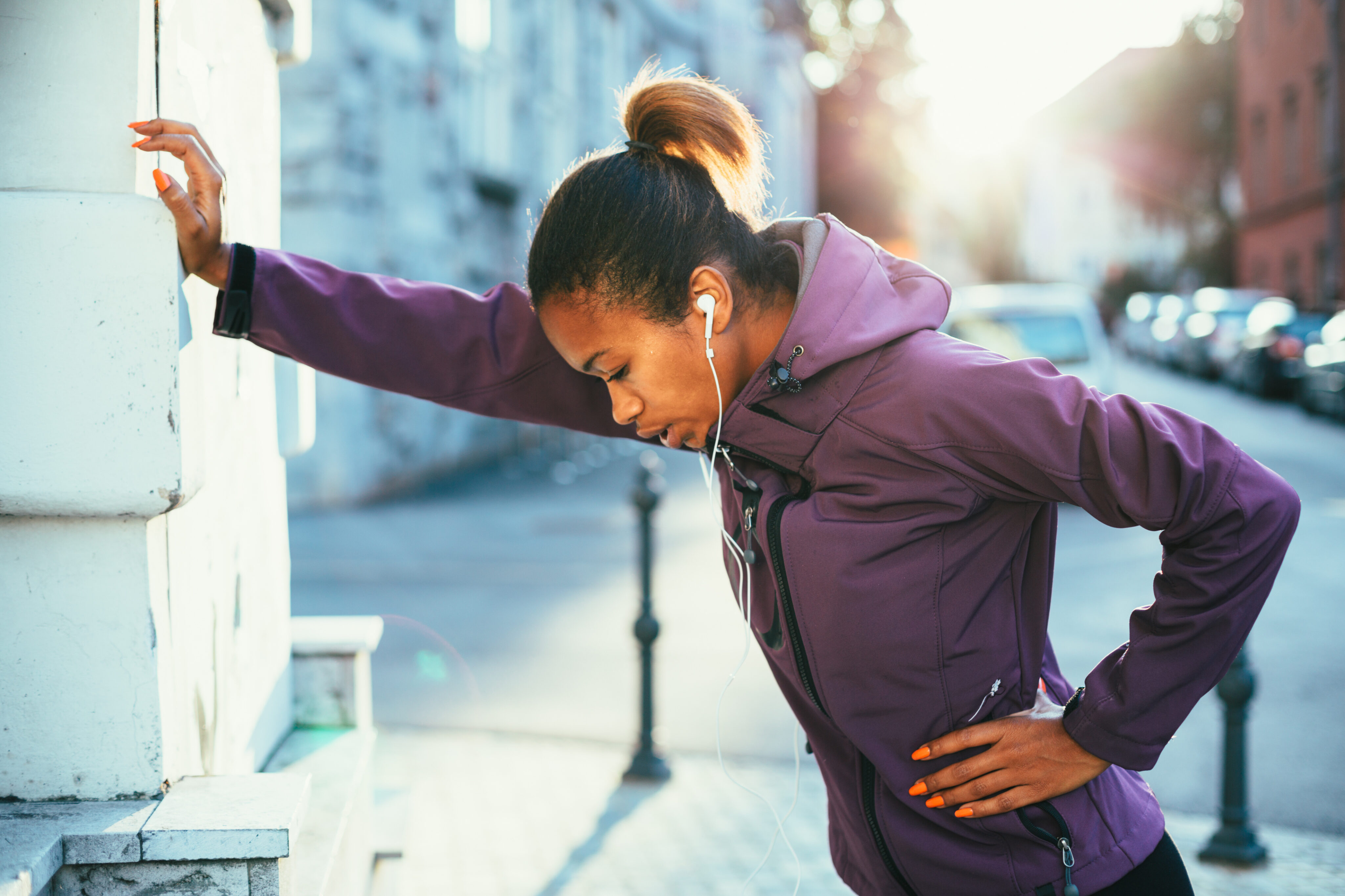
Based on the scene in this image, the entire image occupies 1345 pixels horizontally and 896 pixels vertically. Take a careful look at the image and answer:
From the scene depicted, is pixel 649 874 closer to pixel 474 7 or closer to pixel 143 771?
pixel 143 771

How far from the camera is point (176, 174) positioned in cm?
180

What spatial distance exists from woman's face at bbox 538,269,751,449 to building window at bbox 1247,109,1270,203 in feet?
113

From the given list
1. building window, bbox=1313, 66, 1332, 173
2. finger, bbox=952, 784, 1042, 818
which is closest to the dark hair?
finger, bbox=952, 784, 1042, 818

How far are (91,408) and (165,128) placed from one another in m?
0.43

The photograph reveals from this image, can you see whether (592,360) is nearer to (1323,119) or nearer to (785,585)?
(785,585)

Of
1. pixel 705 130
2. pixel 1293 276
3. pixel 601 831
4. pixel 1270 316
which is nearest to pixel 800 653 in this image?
pixel 705 130

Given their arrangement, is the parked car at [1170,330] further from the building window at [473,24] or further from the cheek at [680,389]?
the cheek at [680,389]

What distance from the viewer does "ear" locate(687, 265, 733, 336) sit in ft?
5.68

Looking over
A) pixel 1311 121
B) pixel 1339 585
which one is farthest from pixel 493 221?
pixel 1311 121

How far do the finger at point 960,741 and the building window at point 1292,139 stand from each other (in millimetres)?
31905

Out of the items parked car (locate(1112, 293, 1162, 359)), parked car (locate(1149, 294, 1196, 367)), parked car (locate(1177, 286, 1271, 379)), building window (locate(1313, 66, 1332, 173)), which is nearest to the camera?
parked car (locate(1177, 286, 1271, 379))

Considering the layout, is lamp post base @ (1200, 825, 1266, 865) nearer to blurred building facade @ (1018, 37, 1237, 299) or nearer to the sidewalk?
the sidewalk

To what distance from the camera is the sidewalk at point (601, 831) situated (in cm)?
346

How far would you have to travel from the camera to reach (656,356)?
178cm
